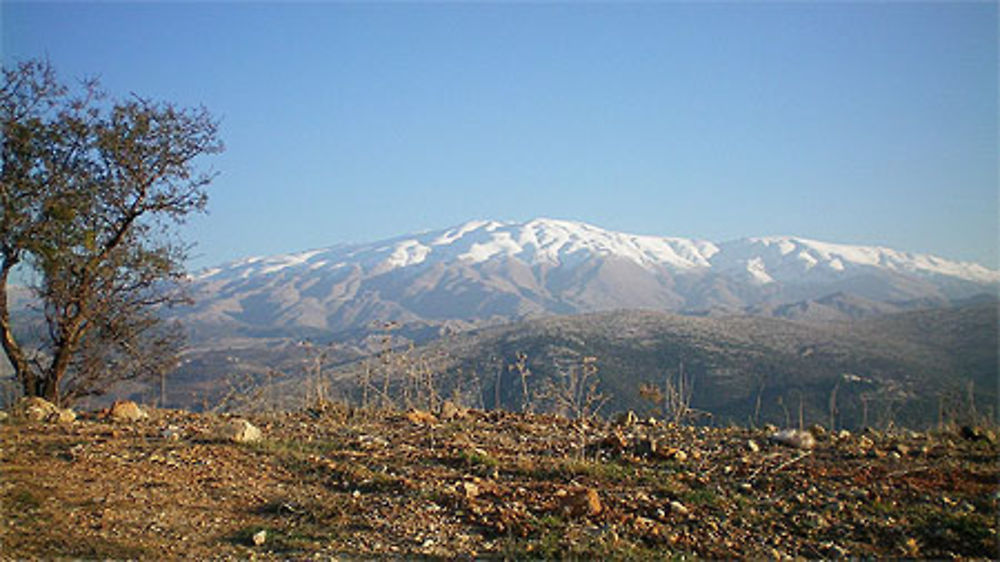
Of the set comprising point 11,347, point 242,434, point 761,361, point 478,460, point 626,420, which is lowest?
point 761,361

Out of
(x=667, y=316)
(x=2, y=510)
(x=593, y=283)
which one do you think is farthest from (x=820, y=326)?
(x=593, y=283)

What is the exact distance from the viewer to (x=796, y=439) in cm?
776

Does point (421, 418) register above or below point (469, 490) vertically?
below

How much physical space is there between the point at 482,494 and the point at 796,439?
4.31 metres

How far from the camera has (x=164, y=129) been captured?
36.3 feet

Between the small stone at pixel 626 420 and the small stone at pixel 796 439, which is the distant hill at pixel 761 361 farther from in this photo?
the small stone at pixel 796 439

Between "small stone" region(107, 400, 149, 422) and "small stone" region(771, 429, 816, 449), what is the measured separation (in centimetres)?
862

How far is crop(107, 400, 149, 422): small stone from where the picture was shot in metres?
8.69

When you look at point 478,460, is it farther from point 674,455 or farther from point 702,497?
point 702,497

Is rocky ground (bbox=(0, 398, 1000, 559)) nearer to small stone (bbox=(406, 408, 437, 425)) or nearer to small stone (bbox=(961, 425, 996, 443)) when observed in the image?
small stone (bbox=(961, 425, 996, 443))

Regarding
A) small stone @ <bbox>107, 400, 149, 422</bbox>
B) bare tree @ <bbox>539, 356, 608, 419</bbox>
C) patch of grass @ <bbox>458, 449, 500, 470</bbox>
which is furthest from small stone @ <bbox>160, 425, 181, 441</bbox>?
bare tree @ <bbox>539, 356, 608, 419</bbox>

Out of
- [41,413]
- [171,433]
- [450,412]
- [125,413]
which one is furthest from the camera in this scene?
[450,412]

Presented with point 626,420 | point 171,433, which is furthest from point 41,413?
point 626,420

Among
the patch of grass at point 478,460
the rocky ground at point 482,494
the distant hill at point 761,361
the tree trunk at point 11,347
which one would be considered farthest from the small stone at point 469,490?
the distant hill at point 761,361
